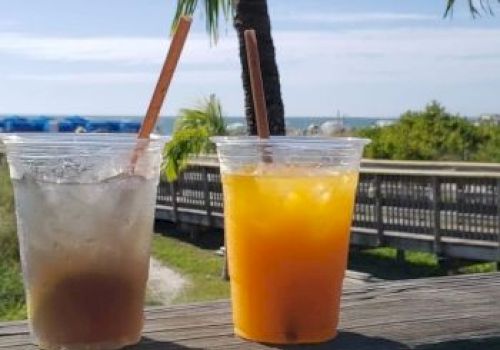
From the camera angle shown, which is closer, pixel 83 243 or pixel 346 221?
pixel 83 243

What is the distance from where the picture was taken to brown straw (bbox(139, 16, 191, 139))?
1983 millimetres

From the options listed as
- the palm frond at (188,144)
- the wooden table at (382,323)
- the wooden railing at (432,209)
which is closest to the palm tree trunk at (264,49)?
the wooden railing at (432,209)

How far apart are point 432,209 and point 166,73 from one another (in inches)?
448

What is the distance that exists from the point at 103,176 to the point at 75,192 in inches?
2.5

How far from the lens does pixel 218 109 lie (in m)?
13.5

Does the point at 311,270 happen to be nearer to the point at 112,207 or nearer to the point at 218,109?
the point at 112,207

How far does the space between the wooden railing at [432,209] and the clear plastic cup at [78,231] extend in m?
10.2

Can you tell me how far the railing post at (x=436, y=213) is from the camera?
1281 centimetres

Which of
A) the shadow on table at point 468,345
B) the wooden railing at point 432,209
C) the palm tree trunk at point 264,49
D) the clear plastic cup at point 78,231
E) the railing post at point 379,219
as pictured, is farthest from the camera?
the railing post at point 379,219

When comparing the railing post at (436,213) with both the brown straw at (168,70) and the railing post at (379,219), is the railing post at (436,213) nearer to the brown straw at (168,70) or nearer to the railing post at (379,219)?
the railing post at (379,219)

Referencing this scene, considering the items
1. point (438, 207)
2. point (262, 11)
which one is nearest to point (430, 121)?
point (438, 207)

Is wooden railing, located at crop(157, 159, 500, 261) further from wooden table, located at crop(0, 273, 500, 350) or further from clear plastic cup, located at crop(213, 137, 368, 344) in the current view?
clear plastic cup, located at crop(213, 137, 368, 344)

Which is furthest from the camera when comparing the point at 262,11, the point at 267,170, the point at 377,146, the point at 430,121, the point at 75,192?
the point at 430,121

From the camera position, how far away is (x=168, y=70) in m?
2.00
